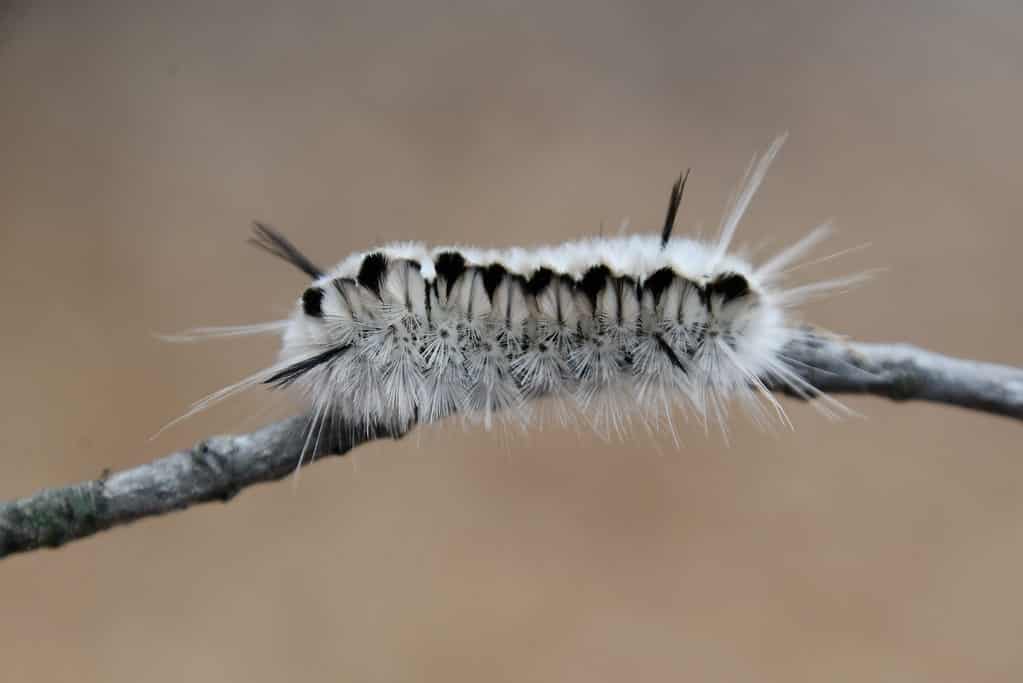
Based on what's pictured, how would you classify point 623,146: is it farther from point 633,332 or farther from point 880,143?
point 633,332

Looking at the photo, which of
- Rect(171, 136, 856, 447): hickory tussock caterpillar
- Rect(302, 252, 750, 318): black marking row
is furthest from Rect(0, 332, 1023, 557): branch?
Rect(302, 252, 750, 318): black marking row

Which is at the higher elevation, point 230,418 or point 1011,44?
point 1011,44

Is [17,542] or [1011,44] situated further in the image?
[1011,44]

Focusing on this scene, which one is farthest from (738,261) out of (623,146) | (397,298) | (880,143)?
(880,143)

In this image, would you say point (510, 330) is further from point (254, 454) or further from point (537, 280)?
point (254, 454)

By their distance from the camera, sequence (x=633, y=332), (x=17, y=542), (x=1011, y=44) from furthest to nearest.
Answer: (x=1011, y=44)
(x=633, y=332)
(x=17, y=542)

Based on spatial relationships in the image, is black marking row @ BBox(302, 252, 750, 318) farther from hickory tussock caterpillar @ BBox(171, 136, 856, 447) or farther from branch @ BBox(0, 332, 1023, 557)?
branch @ BBox(0, 332, 1023, 557)

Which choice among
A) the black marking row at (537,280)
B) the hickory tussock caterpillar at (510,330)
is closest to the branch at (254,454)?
the hickory tussock caterpillar at (510,330)

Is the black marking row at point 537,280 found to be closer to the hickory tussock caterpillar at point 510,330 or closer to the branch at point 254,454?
the hickory tussock caterpillar at point 510,330
